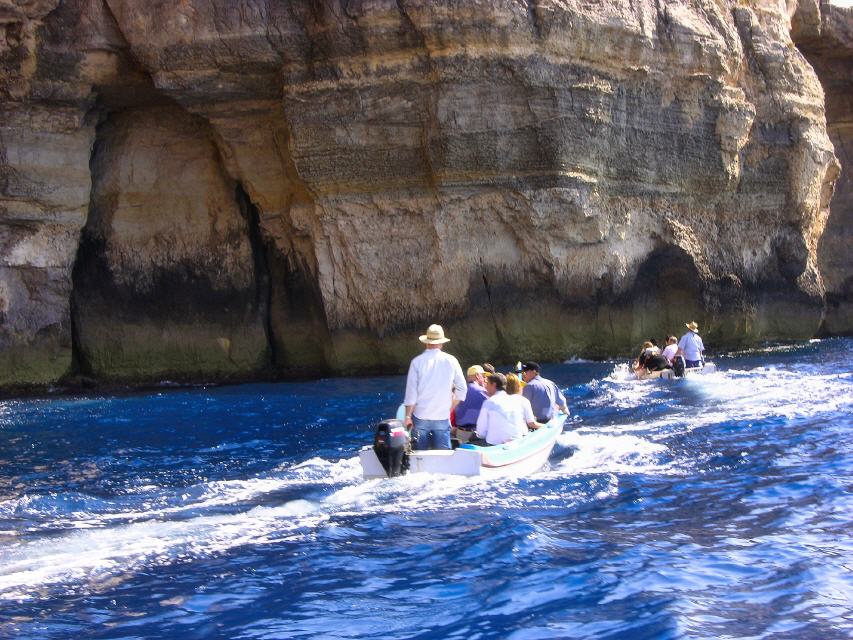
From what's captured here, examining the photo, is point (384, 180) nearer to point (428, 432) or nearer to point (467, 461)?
point (428, 432)

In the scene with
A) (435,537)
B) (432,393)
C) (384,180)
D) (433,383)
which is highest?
(384,180)

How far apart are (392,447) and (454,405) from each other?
130cm

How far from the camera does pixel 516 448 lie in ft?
35.0

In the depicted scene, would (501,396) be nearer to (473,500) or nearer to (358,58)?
(473,500)

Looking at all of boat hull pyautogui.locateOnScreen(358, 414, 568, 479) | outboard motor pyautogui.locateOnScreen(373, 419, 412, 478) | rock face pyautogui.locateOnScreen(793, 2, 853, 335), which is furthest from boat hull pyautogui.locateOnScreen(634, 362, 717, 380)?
rock face pyautogui.locateOnScreen(793, 2, 853, 335)

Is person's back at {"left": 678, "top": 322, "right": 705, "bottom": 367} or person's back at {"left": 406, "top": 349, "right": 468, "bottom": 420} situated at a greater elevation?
person's back at {"left": 406, "top": 349, "right": 468, "bottom": 420}

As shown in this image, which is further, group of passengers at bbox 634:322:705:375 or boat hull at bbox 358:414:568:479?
group of passengers at bbox 634:322:705:375

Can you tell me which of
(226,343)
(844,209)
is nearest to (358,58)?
(226,343)

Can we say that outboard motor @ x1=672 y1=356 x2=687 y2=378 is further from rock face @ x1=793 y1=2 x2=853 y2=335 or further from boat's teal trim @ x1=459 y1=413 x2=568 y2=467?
rock face @ x1=793 y1=2 x2=853 y2=335

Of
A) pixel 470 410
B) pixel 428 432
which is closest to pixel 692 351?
pixel 470 410

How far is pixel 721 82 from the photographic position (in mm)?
25375

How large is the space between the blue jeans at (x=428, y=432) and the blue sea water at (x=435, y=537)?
22.6 inches

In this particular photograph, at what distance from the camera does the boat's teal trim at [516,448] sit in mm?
10352

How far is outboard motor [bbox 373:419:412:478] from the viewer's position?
10.0m
